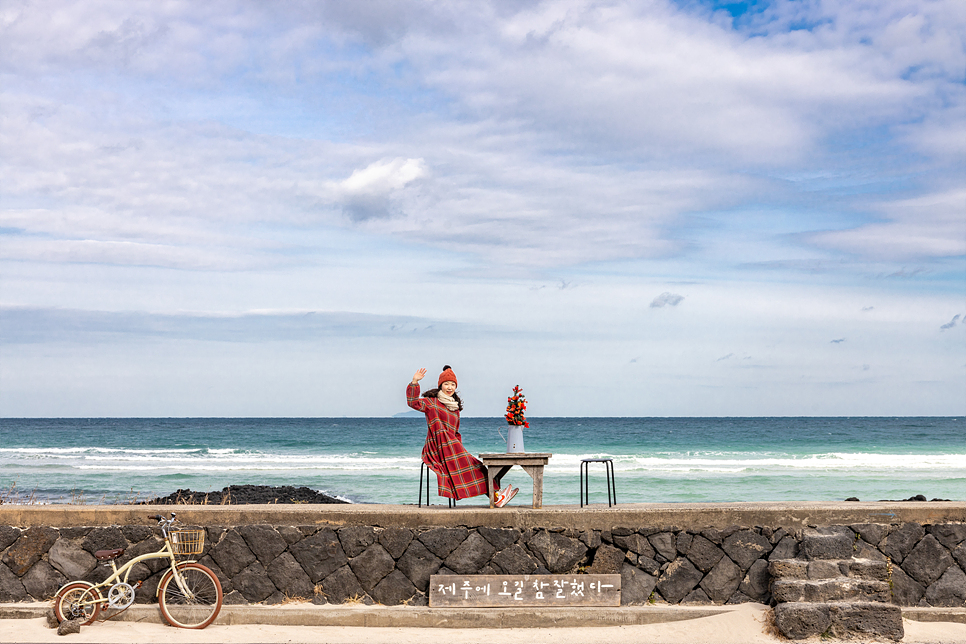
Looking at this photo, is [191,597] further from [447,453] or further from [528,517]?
[528,517]

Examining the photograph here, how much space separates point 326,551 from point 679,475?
788 inches

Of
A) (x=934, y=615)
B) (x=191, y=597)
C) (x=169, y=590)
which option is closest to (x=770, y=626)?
(x=934, y=615)

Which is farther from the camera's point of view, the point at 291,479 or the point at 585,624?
the point at 291,479

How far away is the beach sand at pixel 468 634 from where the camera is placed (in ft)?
21.1

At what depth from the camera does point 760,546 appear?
7.14 metres

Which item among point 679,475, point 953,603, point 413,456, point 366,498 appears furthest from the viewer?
point 413,456

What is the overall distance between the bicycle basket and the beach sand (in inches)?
25.3

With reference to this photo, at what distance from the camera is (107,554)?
6.68 m

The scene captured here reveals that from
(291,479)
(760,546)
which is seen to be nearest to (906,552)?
(760,546)

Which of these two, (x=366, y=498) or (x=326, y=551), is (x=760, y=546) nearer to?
(x=326, y=551)

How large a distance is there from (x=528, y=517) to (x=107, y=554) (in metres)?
3.68

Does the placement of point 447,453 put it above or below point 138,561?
above

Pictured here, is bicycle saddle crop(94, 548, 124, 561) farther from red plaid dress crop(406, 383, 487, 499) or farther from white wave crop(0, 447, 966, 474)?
white wave crop(0, 447, 966, 474)

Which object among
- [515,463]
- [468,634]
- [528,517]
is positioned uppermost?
[515,463]
